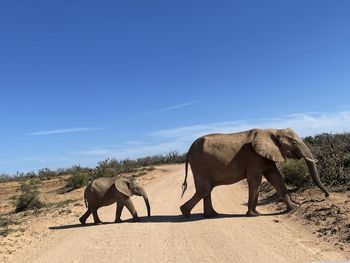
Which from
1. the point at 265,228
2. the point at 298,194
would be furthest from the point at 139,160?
the point at 265,228

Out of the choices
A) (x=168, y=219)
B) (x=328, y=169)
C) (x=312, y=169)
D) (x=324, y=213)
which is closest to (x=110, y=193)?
(x=168, y=219)

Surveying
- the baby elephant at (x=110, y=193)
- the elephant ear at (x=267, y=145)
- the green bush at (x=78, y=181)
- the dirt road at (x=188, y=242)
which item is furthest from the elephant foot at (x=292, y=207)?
the green bush at (x=78, y=181)

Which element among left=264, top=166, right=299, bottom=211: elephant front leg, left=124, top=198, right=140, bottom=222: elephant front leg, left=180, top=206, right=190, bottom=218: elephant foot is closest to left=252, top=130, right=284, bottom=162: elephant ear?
left=264, top=166, right=299, bottom=211: elephant front leg

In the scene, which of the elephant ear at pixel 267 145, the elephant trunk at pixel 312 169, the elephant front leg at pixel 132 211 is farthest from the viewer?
the elephant front leg at pixel 132 211

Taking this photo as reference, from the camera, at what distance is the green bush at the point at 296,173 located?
16.8 meters

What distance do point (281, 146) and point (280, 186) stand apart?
1.13 meters

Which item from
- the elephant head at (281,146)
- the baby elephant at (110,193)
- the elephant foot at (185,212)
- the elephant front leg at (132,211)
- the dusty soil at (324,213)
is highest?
the elephant head at (281,146)

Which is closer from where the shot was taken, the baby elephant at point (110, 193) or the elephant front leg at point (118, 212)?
the elephant front leg at point (118, 212)

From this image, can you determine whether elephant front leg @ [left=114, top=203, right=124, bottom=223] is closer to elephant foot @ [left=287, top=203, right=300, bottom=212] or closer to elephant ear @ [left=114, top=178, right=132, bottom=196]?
elephant ear @ [left=114, top=178, right=132, bottom=196]

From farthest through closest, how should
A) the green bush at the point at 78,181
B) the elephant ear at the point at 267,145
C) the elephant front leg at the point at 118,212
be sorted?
the green bush at the point at 78,181 < the elephant front leg at the point at 118,212 < the elephant ear at the point at 267,145

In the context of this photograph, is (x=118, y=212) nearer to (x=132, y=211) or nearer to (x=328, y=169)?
(x=132, y=211)

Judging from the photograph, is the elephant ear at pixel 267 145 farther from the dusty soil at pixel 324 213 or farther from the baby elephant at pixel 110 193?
the baby elephant at pixel 110 193

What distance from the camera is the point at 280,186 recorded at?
1336cm

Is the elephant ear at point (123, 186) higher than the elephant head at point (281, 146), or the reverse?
the elephant head at point (281, 146)
